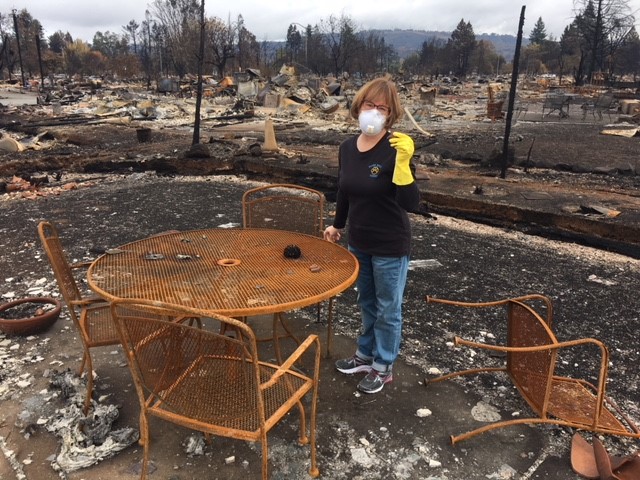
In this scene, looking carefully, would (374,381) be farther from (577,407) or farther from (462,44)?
(462,44)

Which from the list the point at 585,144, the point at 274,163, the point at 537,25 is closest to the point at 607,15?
the point at 585,144

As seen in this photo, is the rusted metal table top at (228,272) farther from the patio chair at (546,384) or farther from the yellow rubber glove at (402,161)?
the patio chair at (546,384)

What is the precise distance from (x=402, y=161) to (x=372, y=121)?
29 cm

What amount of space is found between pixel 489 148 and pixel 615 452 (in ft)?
35.0

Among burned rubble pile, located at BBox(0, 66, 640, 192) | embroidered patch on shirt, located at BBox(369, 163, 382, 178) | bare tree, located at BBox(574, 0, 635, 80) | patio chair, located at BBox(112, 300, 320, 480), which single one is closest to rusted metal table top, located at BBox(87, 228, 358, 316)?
patio chair, located at BBox(112, 300, 320, 480)

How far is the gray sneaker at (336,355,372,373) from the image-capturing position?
10.4 feet

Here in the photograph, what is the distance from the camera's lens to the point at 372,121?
2656 mm

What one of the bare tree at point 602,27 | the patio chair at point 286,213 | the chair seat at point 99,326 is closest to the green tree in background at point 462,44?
the bare tree at point 602,27

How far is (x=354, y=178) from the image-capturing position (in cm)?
277

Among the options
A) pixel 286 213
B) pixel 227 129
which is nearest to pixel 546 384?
pixel 286 213

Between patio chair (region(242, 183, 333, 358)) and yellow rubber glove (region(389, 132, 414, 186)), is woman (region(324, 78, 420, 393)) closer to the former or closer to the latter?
yellow rubber glove (region(389, 132, 414, 186))

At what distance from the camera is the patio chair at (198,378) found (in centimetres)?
188

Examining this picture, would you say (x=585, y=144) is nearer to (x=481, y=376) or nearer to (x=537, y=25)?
(x=481, y=376)

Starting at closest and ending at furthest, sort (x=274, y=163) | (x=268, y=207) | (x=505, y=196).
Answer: (x=268, y=207), (x=505, y=196), (x=274, y=163)
